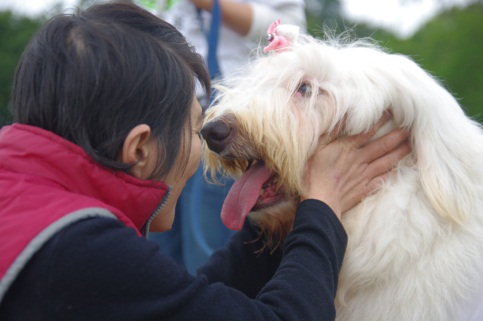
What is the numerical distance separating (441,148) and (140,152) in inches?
32.8

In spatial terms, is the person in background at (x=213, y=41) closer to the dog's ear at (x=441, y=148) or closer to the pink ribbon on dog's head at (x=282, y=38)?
the pink ribbon on dog's head at (x=282, y=38)

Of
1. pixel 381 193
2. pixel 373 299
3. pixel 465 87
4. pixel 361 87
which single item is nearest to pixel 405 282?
pixel 373 299

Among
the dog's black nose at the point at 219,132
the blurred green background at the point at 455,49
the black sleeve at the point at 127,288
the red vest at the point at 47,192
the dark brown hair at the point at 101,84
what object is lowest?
the blurred green background at the point at 455,49

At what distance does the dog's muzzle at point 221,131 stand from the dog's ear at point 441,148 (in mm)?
474

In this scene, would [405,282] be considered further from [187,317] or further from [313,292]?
[187,317]

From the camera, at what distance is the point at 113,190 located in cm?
154

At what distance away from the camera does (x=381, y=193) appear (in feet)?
6.05

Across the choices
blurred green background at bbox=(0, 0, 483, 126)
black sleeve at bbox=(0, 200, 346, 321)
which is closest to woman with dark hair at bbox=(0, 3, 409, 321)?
black sleeve at bbox=(0, 200, 346, 321)

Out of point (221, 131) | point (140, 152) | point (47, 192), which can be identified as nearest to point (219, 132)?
point (221, 131)

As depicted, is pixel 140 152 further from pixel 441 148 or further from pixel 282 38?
pixel 441 148

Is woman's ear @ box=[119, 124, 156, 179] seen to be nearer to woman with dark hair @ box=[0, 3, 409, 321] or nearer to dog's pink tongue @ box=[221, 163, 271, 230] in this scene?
woman with dark hair @ box=[0, 3, 409, 321]

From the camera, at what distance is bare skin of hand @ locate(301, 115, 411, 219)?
184 centimetres

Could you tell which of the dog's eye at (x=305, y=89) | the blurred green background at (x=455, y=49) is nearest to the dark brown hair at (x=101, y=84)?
the dog's eye at (x=305, y=89)

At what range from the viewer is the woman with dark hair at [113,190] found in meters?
1.36
